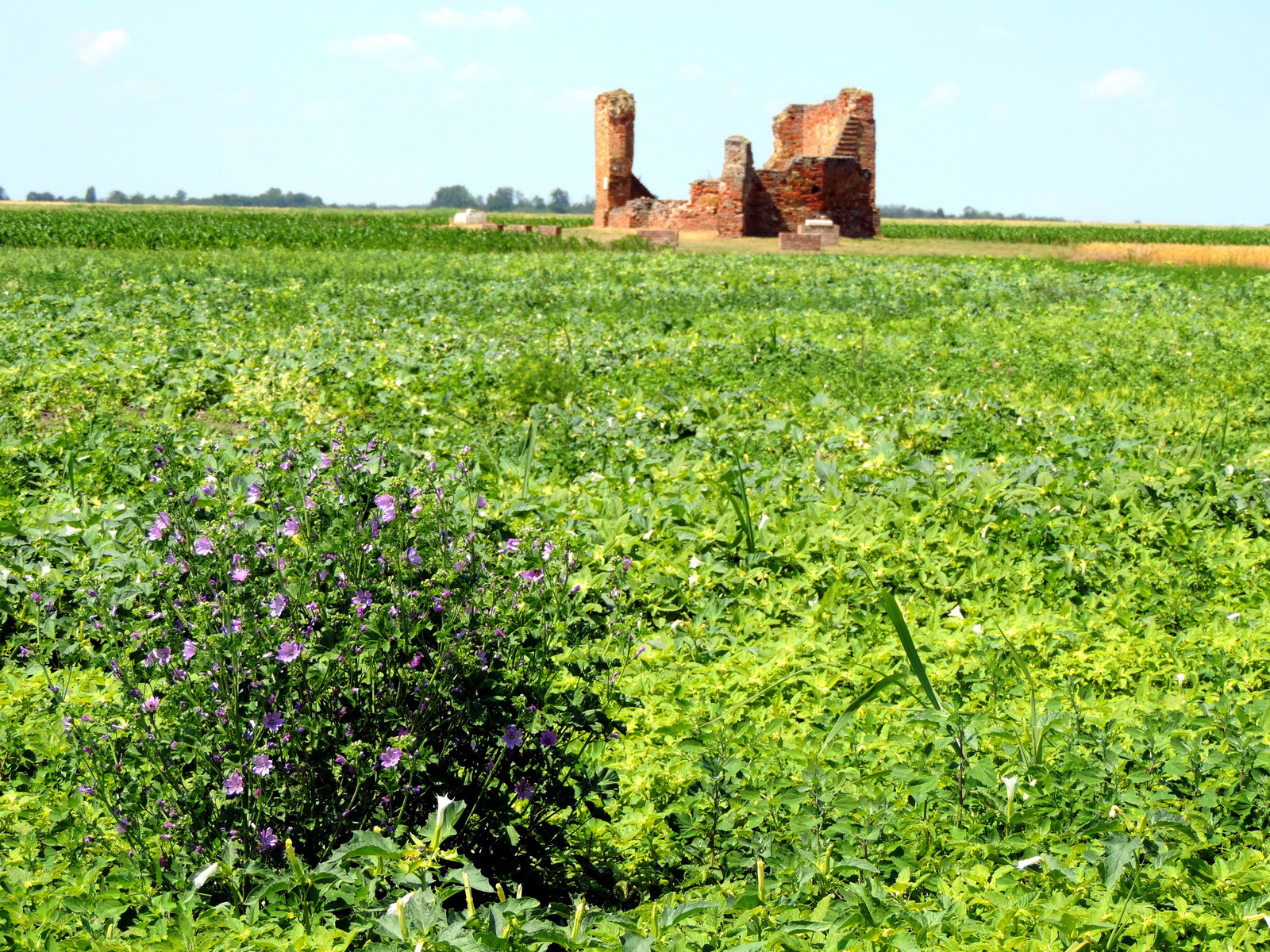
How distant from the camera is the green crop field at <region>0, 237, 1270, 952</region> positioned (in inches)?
88.7

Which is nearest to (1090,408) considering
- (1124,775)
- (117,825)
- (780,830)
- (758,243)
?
(1124,775)

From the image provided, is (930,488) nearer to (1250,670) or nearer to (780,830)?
(1250,670)

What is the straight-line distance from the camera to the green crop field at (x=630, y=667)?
2.25m

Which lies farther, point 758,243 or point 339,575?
point 758,243

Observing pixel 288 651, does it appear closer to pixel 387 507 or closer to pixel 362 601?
pixel 362 601

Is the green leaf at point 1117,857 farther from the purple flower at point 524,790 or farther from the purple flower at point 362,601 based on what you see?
the purple flower at point 362,601

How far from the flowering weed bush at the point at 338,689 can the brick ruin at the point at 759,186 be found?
95.9 feet

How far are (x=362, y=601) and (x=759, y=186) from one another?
3130 centimetres

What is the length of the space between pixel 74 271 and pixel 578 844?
14.2 metres

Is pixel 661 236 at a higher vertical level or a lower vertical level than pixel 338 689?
higher

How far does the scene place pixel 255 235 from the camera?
2842 cm

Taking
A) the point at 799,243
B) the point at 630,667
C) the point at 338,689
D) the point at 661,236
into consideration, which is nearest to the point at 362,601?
the point at 338,689

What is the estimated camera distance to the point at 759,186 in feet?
105

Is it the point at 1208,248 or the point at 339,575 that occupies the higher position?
the point at 1208,248
